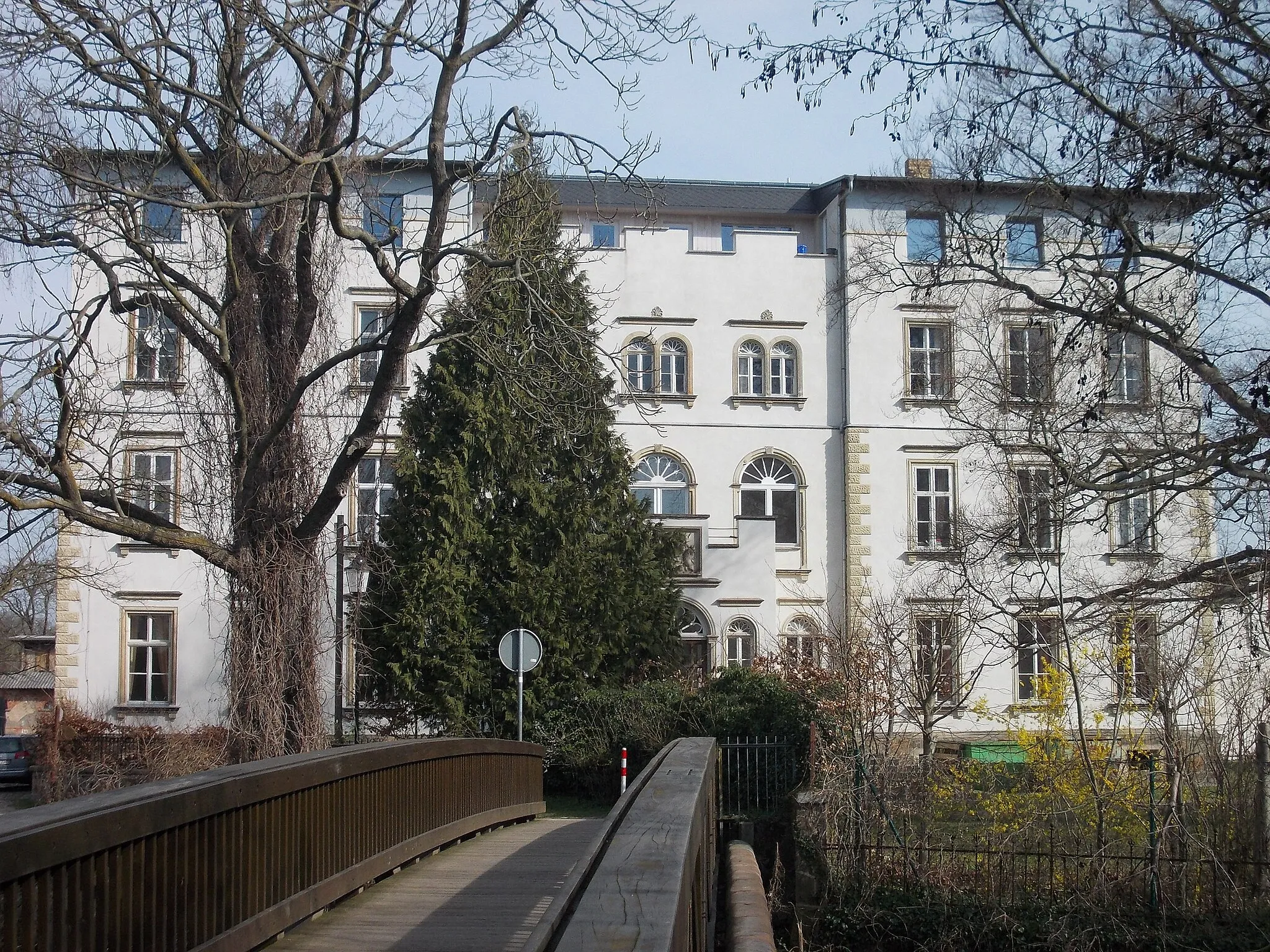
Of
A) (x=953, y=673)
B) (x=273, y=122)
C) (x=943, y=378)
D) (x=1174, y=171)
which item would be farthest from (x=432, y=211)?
(x=943, y=378)

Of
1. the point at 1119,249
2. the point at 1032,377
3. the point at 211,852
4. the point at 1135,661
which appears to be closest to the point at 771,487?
the point at 1032,377

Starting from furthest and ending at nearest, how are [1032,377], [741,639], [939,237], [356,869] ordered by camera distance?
1. [741,639]
2. [1032,377]
3. [939,237]
4. [356,869]

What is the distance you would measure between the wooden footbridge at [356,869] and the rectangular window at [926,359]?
2460 cm

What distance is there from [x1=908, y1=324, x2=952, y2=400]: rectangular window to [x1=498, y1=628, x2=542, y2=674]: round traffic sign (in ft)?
53.6

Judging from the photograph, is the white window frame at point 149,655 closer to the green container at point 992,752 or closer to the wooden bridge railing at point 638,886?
the green container at point 992,752

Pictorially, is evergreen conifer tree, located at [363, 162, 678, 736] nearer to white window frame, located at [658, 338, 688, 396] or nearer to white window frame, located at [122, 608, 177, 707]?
white window frame, located at [658, 338, 688, 396]

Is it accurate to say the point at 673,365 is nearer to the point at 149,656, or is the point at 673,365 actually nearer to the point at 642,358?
the point at 642,358

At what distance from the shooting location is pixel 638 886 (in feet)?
10.5

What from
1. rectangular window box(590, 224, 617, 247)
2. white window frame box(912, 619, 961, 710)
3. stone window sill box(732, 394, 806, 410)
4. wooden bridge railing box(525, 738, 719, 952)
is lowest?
white window frame box(912, 619, 961, 710)

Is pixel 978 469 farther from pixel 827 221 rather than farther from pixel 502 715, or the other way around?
pixel 502 715

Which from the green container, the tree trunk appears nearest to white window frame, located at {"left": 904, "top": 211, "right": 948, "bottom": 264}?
the tree trunk

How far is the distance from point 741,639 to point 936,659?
7.35 m

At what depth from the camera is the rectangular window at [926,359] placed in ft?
113

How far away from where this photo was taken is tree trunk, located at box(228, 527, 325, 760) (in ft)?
56.1
